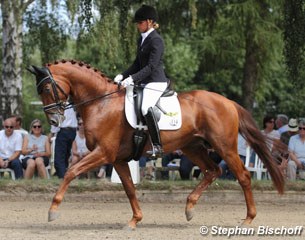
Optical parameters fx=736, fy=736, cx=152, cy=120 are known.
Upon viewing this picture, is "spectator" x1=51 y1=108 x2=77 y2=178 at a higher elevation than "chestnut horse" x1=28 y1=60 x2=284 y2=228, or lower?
lower

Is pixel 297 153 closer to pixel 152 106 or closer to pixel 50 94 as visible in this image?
pixel 152 106

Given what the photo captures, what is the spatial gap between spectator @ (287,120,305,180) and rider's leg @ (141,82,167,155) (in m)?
4.49

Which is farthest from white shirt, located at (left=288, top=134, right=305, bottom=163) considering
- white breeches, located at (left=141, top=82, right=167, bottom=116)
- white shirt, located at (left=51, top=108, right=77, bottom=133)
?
white breeches, located at (left=141, top=82, right=167, bottom=116)

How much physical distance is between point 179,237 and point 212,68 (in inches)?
610

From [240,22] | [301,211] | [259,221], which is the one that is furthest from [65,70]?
[240,22]

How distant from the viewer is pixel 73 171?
28.4 ft

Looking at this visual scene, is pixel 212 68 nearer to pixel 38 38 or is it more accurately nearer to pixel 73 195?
pixel 38 38

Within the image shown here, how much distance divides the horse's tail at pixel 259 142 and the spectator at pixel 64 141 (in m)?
4.59

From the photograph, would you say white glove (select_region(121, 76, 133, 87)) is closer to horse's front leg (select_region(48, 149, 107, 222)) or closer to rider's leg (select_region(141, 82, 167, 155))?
rider's leg (select_region(141, 82, 167, 155))

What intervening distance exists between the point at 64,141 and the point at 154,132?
16.4ft

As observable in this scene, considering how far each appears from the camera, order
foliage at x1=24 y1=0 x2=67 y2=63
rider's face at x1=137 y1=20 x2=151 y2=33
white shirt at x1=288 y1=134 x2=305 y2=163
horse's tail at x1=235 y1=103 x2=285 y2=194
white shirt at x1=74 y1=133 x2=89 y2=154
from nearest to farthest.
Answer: rider's face at x1=137 y1=20 x2=151 y2=33 < horse's tail at x1=235 y1=103 x2=285 y2=194 < white shirt at x1=288 y1=134 x2=305 y2=163 < white shirt at x1=74 y1=133 x2=89 y2=154 < foliage at x1=24 y1=0 x2=67 y2=63

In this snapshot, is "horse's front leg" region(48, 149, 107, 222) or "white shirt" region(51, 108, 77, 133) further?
"white shirt" region(51, 108, 77, 133)

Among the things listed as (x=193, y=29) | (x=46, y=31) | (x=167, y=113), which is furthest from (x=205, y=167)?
(x=46, y=31)

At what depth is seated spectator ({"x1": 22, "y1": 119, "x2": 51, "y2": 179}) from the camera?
13711 mm
